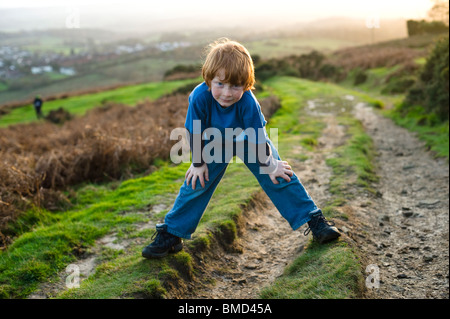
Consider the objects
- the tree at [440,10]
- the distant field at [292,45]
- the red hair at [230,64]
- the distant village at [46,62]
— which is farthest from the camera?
the distant village at [46,62]

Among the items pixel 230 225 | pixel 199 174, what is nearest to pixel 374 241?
pixel 230 225

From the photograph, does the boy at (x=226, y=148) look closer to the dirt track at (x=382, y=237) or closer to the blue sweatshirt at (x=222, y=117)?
the blue sweatshirt at (x=222, y=117)

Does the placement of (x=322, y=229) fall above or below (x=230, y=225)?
above

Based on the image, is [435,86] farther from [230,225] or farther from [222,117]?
[222,117]

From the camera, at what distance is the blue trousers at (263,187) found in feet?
12.7

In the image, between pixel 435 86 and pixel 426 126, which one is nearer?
pixel 426 126

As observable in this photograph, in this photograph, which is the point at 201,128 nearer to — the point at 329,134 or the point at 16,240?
the point at 16,240

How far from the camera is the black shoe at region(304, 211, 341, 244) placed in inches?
159

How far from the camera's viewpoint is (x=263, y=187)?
A: 395cm

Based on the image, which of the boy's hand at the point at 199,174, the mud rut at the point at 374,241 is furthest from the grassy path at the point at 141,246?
the boy's hand at the point at 199,174

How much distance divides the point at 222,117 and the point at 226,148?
32cm

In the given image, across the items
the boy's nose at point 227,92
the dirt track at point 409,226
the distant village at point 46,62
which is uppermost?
the distant village at point 46,62

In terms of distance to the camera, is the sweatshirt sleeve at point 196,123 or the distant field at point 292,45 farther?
the distant field at point 292,45
